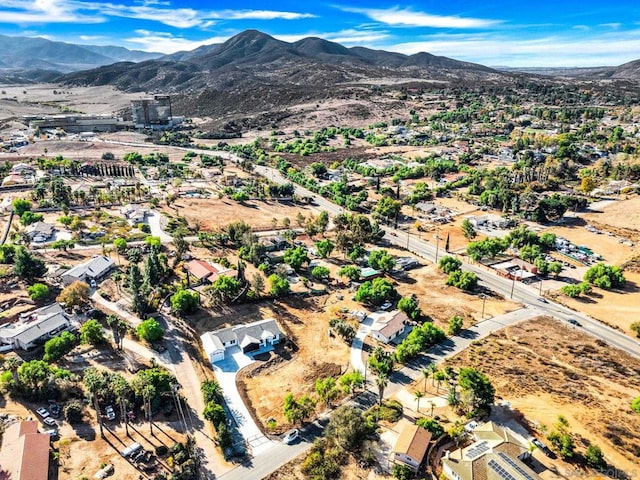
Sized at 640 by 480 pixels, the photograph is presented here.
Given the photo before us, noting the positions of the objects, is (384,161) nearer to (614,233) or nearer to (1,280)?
(614,233)

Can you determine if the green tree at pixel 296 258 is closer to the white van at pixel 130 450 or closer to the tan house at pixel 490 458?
the white van at pixel 130 450

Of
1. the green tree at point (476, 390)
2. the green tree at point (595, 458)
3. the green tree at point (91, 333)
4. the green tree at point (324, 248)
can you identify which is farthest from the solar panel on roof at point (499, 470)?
the green tree at point (324, 248)

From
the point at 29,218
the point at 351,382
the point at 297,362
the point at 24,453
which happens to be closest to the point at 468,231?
the point at 297,362

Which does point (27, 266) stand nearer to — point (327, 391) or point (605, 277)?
point (327, 391)

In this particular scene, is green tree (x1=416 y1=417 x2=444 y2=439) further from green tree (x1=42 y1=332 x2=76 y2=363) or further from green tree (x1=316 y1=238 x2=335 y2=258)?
green tree (x1=316 y1=238 x2=335 y2=258)

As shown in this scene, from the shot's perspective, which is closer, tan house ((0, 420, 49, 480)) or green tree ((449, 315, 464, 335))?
tan house ((0, 420, 49, 480))

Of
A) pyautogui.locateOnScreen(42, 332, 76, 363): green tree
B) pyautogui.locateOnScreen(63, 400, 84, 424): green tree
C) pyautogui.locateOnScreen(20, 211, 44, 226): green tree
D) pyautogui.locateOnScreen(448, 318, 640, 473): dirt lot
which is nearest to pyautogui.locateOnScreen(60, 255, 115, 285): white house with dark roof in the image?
pyautogui.locateOnScreen(42, 332, 76, 363): green tree
